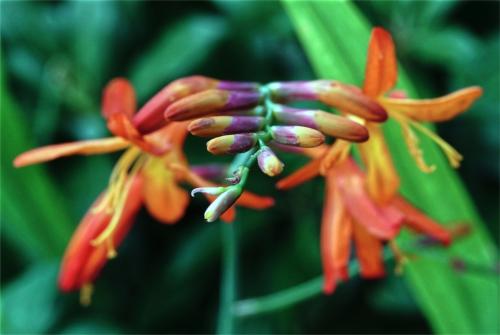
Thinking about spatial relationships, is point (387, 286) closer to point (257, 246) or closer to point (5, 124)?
point (257, 246)

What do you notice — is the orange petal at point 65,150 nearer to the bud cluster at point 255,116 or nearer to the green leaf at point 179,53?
the bud cluster at point 255,116

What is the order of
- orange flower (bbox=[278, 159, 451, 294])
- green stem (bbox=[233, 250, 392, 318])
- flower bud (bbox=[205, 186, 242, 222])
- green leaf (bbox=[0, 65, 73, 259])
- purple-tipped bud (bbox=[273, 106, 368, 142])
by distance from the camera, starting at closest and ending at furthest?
flower bud (bbox=[205, 186, 242, 222]) < purple-tipped bud (bbox=[273, 106, 368, 142]) < orange flower (bbox=[278, 159, 451, 294]) < green stem (bbox=[233, 250, 392, 318]) < green leaf (bbox=[0, 65, 73, 259])

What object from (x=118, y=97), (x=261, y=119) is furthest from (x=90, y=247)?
(x=261, y=119)

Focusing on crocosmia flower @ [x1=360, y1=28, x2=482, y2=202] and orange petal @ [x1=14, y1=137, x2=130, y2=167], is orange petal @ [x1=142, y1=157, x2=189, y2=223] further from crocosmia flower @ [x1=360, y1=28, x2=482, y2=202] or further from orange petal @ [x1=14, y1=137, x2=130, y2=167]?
crocosmia flower @ [x1=360, y1=28, x2=482, y2=202]

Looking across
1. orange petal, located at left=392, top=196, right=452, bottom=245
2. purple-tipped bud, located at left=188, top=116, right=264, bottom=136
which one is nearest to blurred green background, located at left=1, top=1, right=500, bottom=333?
orange petal, located at left=392, top=196, right=452, bottom=245

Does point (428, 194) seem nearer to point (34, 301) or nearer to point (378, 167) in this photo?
point (378, 167)
